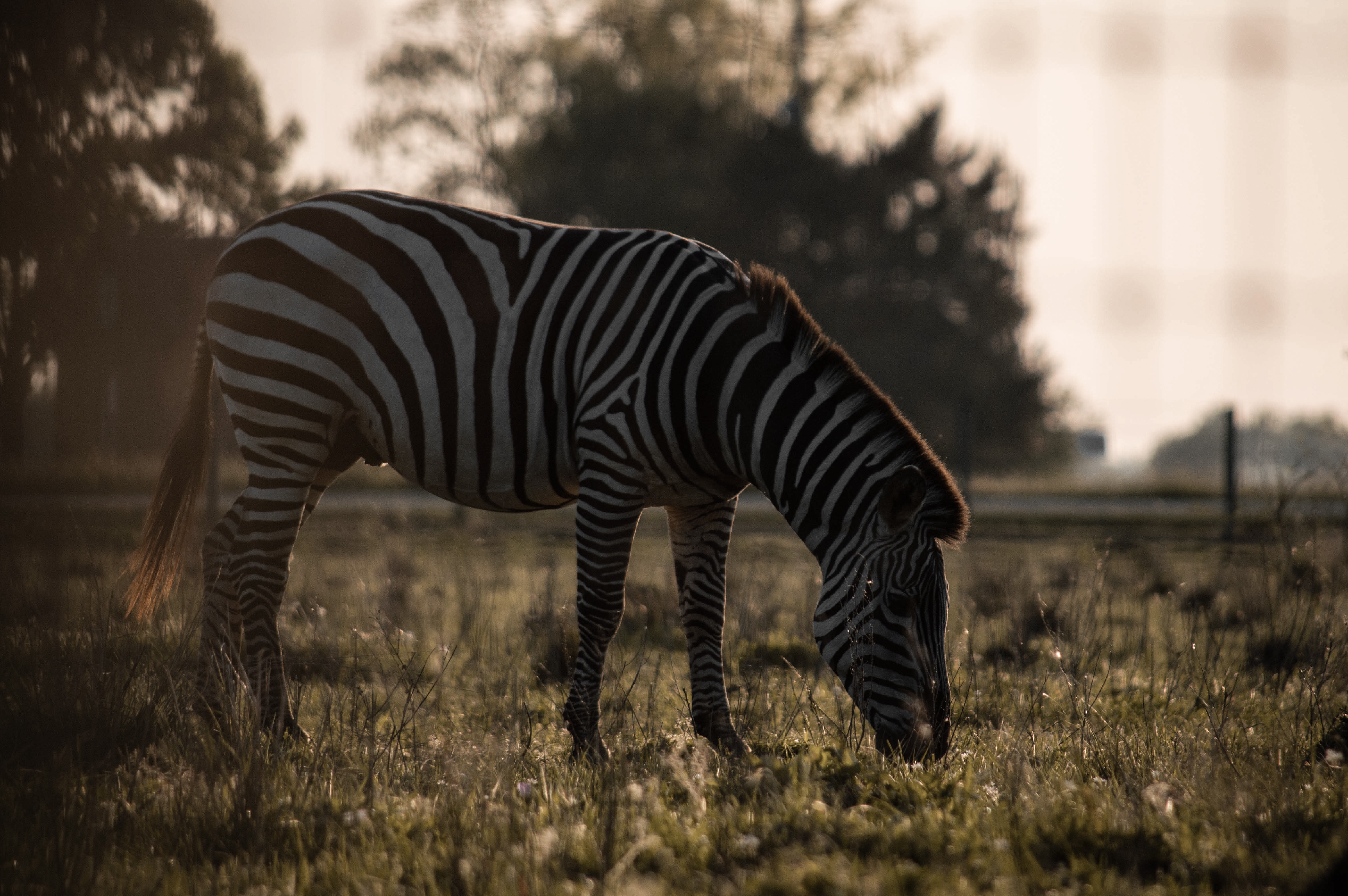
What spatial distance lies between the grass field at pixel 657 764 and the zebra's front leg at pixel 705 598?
132 mm

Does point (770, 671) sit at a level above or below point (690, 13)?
below

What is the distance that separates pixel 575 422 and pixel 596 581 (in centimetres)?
73

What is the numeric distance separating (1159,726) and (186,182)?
20279mm

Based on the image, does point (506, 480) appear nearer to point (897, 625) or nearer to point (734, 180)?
→ point (897, 625)

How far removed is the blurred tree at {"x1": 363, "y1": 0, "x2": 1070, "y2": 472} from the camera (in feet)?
84.2

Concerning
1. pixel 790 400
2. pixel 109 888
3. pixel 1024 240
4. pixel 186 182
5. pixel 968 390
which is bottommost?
pixel 109 888

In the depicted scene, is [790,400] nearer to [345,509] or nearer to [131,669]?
[131,669]

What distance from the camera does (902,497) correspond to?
347cm

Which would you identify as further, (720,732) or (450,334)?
(450,334)

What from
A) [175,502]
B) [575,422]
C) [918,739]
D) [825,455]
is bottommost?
[918,739]

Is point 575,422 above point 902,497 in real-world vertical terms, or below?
above

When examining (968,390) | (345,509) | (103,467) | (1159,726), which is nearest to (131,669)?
(1159,726)

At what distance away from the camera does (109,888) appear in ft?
8.06

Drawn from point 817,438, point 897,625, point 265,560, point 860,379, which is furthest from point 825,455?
point 265,560
